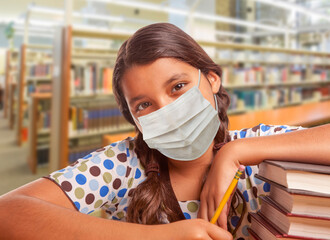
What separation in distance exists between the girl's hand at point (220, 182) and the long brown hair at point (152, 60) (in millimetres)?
163

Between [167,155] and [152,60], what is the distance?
264 mm

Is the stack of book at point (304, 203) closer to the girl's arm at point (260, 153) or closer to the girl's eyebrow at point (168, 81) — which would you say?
the girl's arm at point (260, 153)

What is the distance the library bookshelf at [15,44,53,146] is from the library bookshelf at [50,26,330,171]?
1.25 metres

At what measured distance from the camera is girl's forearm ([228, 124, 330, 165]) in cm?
63

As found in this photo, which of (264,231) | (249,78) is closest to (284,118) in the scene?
(264,231)

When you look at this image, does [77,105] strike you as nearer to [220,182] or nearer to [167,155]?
[167,155]

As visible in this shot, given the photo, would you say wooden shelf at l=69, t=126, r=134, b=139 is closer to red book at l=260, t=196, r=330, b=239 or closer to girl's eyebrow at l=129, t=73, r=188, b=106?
girl's eyebrow at l=129, t=73, r=188, b=106

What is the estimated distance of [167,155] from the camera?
2.72 ft

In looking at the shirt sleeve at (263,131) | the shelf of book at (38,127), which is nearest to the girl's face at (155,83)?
the shirt sleeve at (263,131)

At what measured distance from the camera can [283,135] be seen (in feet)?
2.23

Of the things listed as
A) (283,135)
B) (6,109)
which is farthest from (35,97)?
(6,109)

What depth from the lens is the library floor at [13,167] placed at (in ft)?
12.0

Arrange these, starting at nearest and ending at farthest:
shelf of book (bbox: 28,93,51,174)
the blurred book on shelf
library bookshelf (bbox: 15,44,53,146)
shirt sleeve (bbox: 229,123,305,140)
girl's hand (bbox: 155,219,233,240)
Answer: girl's hand (bbox: 155,219,233,240)
shirt sleeve (bbox: 229,123,305,140)
the blurred book on shelf
shelf of book (bbox: 28,93,51,174)
library bookshelf (bbox: 15,44,53,146)

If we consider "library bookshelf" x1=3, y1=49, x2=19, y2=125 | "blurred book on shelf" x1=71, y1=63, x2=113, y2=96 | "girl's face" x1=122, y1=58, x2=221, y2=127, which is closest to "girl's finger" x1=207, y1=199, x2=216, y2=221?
"girl's face" x1=122, y1=58, x2=221, y2=127
